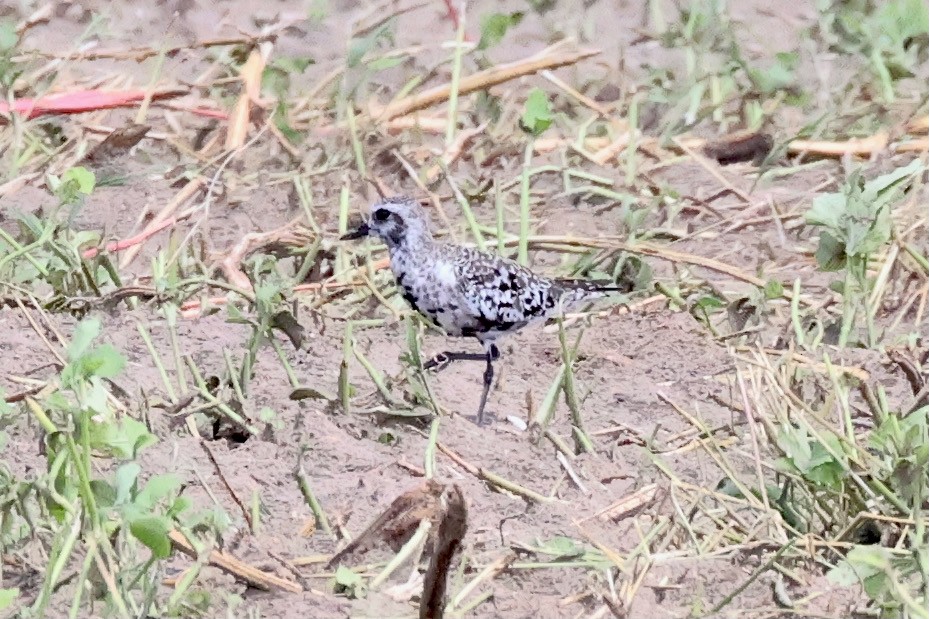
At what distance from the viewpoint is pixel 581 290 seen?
5.04 meters

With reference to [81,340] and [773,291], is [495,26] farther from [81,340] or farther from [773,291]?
[81,340]

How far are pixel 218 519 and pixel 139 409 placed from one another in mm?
765

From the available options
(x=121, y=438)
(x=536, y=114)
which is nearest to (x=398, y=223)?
(x=536, y=114)

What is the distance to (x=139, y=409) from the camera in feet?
13.0

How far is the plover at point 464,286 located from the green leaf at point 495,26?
154 cm

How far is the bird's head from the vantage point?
197 inches

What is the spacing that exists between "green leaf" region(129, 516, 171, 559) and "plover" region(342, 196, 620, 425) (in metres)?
2.01

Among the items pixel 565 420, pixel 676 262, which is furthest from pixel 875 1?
pixel 565 420

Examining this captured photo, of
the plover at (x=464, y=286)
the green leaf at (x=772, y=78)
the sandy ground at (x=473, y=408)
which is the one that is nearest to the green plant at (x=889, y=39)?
the green leaf at (x=772, y=78)

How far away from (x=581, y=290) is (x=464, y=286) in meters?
0.39

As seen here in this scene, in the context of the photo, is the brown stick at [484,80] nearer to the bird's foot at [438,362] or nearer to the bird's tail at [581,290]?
the bird's tail at [581,290]

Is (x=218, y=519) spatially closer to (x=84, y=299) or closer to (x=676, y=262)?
(x=84, y=299)

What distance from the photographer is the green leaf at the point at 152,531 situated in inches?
109

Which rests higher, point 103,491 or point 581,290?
point 103,491
